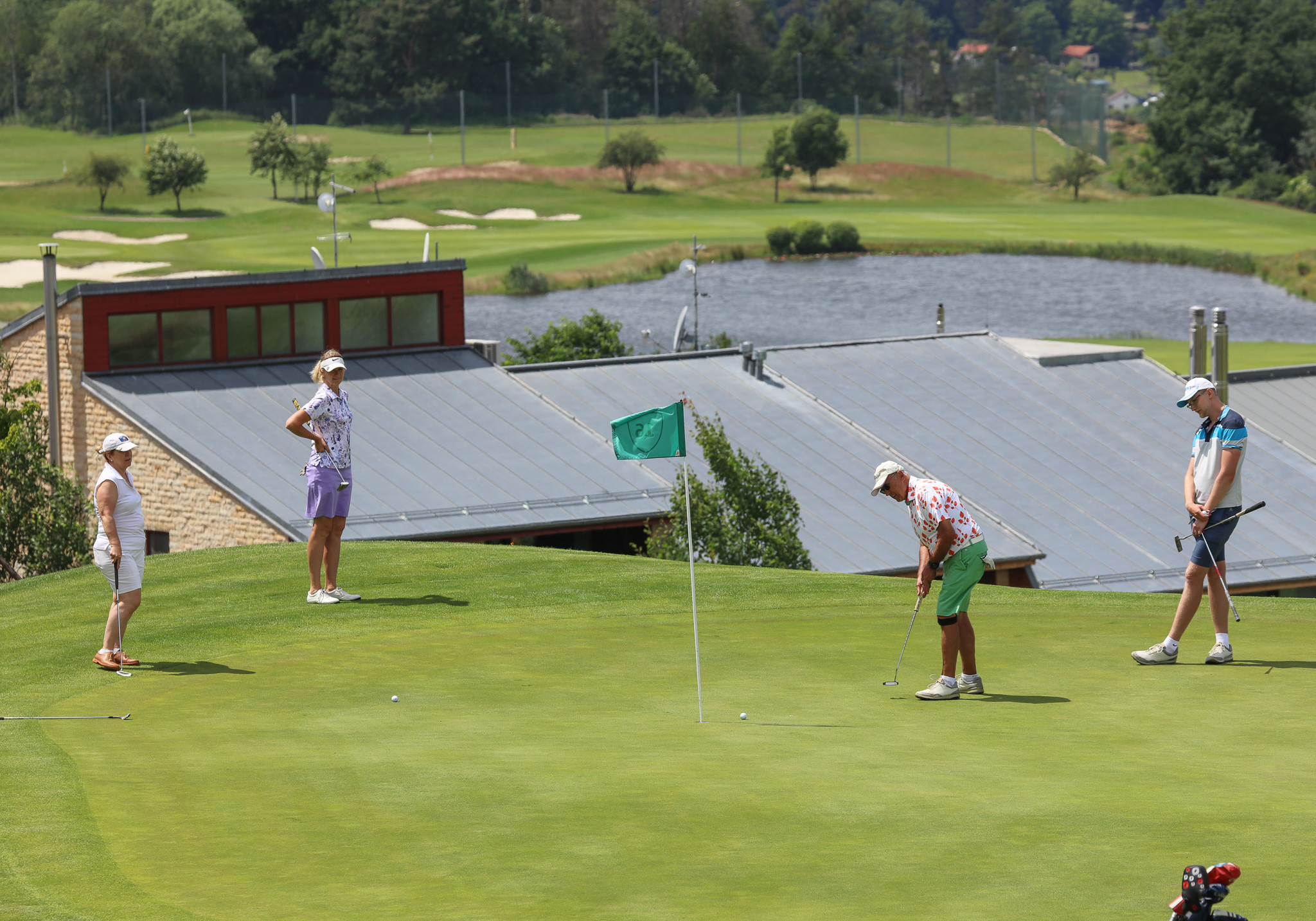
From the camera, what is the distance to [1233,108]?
487 feet

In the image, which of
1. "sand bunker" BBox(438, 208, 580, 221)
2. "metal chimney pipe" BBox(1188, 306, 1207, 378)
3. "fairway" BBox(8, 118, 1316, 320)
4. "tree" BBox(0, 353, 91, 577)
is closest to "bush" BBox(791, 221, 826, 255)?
"fairway" BBox(8, 118, 1316, 320)

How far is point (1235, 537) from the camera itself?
40031 millimetres

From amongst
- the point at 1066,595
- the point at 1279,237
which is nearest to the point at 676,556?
the point at 1066,595

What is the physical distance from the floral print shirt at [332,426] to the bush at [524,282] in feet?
309

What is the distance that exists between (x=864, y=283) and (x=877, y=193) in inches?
1253

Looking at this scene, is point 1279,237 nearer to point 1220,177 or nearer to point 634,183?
point 1220,177

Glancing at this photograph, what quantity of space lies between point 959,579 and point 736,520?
19925mm

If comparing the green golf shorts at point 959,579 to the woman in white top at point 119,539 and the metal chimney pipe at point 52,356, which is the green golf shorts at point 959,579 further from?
the metal chimney pipe at point 52,356

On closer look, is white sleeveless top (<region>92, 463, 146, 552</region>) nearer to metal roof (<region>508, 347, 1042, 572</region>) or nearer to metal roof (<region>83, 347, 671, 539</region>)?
metal roof (<region>83, 347, 671, 539</region>)

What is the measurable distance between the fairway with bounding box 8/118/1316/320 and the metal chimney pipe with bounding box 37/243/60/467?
2445 inches

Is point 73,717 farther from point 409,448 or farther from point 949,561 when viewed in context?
point 409,448

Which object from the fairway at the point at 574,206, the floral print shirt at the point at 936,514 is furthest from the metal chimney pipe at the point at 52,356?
the fairway at the point at 574,206

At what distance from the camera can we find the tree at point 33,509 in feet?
104

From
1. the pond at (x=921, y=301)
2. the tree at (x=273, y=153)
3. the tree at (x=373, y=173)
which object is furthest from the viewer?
the tree at (x=273, y=153)
